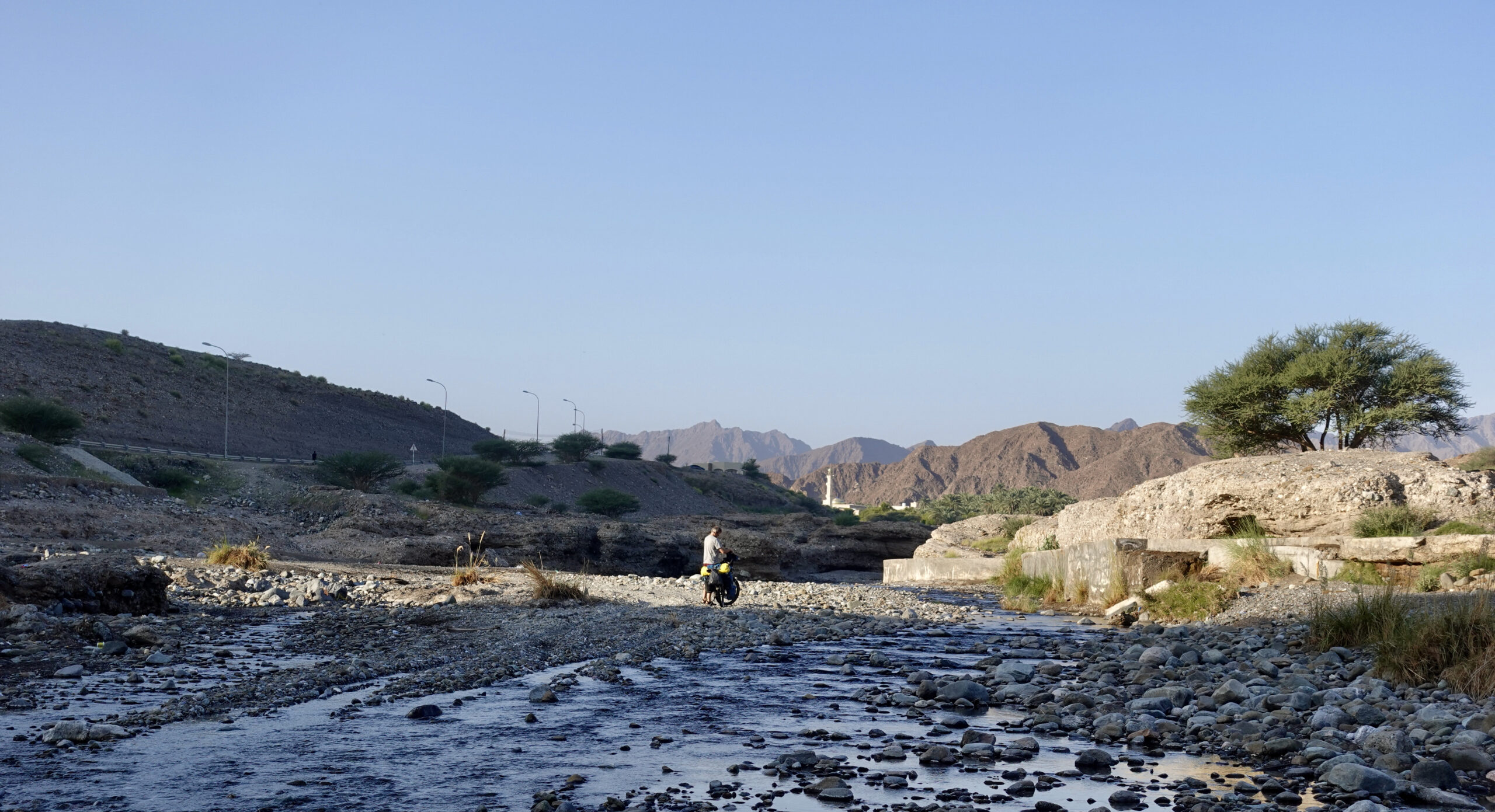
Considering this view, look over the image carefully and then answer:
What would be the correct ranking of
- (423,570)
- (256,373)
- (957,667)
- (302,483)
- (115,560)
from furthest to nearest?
(256,373) → (302,483) → (423,570) → (115,560) → (957,667)

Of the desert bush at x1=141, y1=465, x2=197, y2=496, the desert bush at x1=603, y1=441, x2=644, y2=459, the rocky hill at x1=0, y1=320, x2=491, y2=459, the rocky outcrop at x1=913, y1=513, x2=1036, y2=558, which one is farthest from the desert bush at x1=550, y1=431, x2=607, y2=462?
the rocky outcrop at x1=913, y1=513, x2=1036, y2=558

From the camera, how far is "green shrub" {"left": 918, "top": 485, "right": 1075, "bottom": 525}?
166ft

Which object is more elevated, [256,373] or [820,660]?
[256,373]

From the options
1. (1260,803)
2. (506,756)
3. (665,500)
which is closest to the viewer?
(1260,803)

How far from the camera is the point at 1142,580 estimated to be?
49.4 ft

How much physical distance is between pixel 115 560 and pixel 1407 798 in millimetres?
13173

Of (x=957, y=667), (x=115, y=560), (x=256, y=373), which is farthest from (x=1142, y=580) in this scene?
(x=256, y=373)

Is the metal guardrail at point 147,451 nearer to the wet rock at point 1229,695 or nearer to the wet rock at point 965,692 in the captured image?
the wet rock at point 965,692

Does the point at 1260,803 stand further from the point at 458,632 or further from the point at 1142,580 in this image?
the point at 1142,580

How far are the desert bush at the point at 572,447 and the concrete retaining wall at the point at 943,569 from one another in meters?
48.3

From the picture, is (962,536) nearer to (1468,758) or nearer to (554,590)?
(554,590)

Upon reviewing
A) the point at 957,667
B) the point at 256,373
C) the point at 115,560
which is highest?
the point at 256,373

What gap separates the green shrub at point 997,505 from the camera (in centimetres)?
5063

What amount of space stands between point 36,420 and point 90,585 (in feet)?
117
